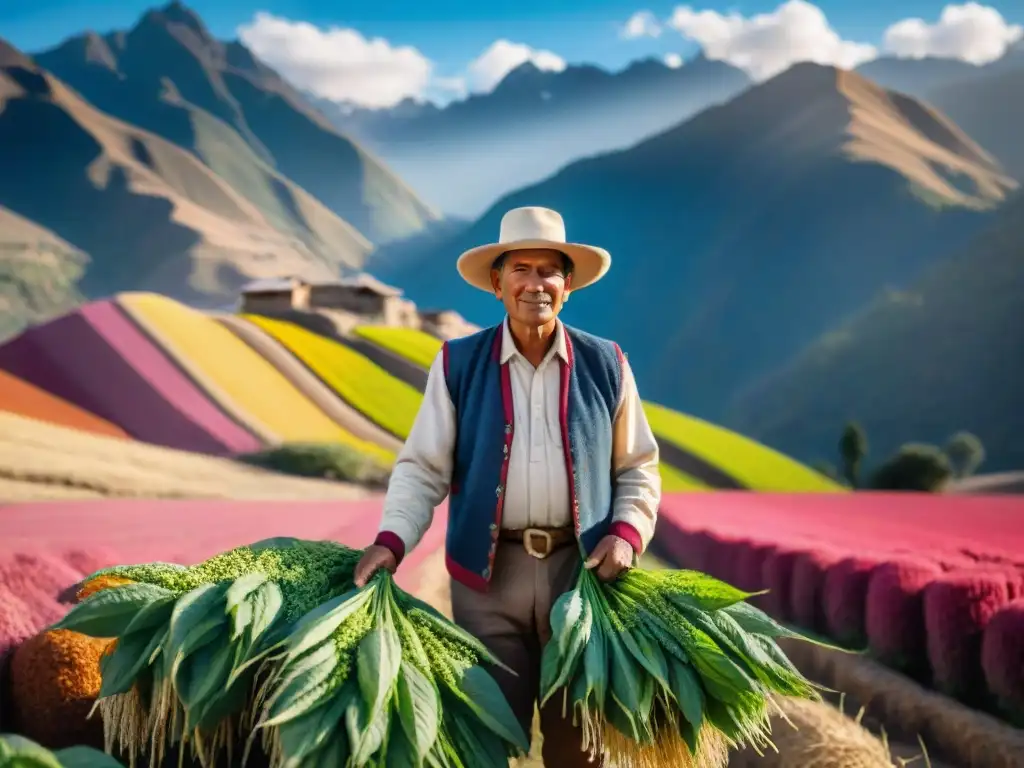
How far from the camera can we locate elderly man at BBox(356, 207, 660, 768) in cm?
267

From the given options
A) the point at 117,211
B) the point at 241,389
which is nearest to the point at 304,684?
the point at 241,389

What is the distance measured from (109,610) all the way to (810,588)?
4975 millimetres

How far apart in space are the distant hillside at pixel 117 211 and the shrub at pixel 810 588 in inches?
2336

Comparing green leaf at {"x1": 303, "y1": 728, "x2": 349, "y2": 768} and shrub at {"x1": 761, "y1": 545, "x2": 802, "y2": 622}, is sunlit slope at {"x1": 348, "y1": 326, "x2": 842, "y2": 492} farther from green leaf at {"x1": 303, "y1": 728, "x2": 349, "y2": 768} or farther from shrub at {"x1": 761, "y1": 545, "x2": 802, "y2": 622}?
green leaf at {"x1": 303, "y1": 728, "x2": 349, "y2": 768}

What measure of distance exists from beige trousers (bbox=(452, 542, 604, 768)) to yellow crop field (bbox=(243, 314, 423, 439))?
12.2 metres

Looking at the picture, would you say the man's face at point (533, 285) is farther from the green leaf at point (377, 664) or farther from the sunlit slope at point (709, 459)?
the sunlit slope at point (709, 459)

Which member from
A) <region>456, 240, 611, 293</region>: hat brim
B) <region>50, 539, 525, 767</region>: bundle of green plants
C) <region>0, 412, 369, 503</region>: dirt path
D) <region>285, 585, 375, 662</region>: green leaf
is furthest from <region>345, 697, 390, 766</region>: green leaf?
<region>0, 412, 369, 503</region>: dirt path

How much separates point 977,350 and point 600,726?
47208 mm

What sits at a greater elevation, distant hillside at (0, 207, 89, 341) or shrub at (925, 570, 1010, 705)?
distant hillside at (0, 207, 89, 341)

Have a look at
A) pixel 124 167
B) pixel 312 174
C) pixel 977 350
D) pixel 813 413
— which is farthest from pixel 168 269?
pixel 977 350

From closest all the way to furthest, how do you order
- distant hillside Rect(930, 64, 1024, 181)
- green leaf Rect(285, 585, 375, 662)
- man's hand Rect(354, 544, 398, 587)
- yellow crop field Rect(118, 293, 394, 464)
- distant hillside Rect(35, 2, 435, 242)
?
1. green leaf Rect(285, 585, 375, 662)
2. man's hand Rect(354, 544, 398, 587)
3. yellow crop field Rect(118, 293, 394, 464)
4. distant hillside Rect(930, 64, 1024, 181)
5. distant hillside Rect(35, 2, 435, 242)

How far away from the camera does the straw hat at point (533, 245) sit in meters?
2.69

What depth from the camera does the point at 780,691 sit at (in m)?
2.44

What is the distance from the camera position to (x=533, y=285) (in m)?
2.70
